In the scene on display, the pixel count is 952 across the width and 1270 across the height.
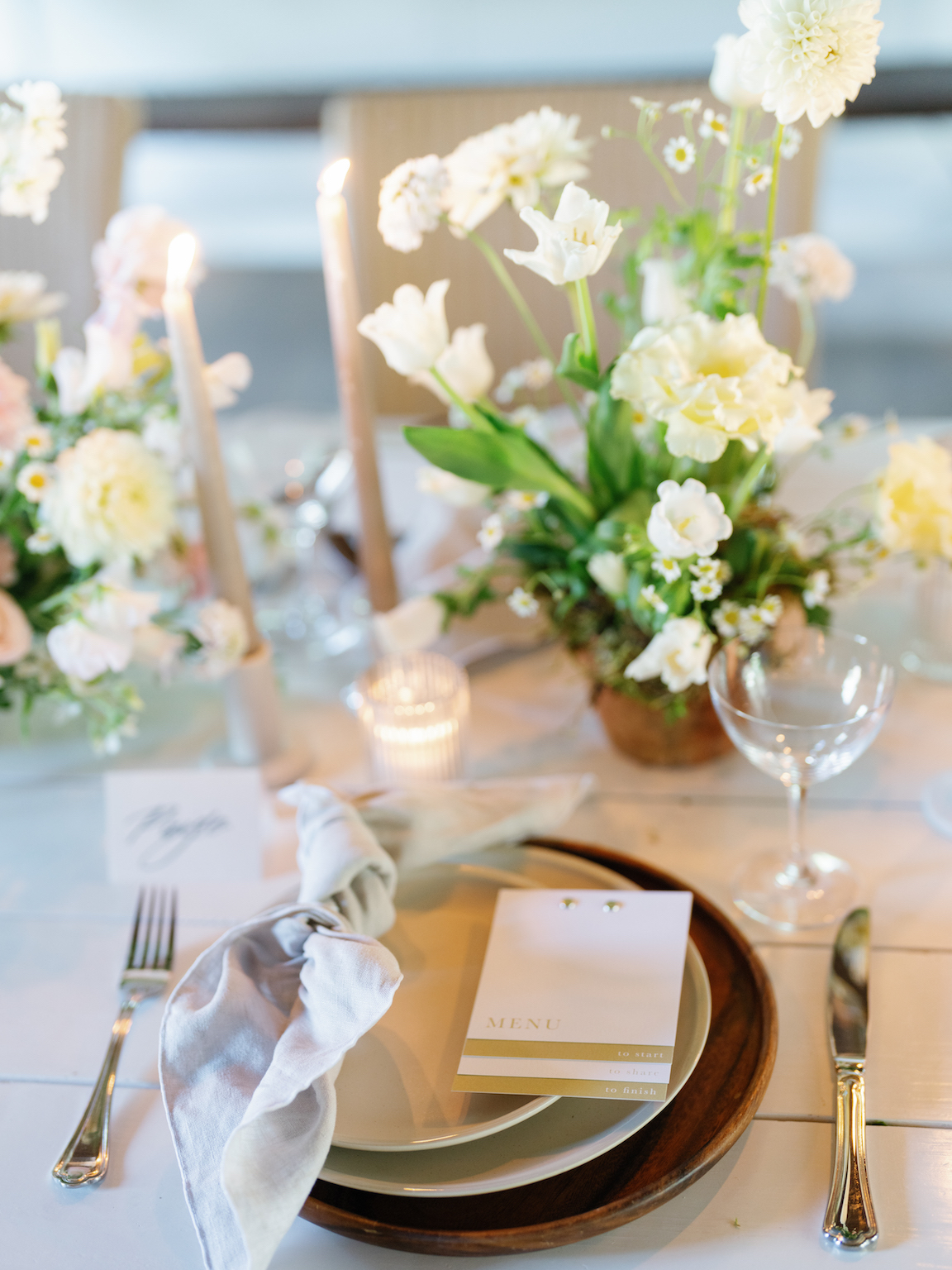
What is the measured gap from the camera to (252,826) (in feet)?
2.73

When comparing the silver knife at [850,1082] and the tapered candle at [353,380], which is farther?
the tapered candle at [353,380]

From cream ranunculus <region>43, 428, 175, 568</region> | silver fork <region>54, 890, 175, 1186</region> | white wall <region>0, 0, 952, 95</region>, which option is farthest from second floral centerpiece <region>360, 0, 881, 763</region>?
white wall <region>0, 0, 952, 95</region>

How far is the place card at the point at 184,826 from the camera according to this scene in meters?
0.83

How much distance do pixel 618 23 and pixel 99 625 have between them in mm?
3531

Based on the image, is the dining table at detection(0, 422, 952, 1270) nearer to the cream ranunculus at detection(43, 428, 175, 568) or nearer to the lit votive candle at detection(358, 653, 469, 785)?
the lit votive candle at detection(358, 653, 469, 785)

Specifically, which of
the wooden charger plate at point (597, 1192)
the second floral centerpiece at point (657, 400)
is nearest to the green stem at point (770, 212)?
the second floral centerpiece at point (657, 400)

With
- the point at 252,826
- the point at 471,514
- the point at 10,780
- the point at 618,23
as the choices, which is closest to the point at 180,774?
the point at 252,826

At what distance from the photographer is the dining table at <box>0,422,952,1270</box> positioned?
1.82 ft

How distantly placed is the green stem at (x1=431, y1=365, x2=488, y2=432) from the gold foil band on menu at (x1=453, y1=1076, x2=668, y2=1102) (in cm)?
41

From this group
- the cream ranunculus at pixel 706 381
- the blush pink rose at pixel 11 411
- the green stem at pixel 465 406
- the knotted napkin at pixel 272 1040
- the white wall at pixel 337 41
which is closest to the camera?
the knotted napkin at pixel 272 1040

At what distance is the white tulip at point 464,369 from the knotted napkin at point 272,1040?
32 cm

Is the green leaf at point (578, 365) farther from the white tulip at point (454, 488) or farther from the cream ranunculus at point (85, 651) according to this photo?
the cream ranunculus at point (85, 651)

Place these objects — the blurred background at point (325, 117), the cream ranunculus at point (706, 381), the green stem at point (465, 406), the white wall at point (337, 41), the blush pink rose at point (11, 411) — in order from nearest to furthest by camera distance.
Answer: the cream ranunculus at point (706, 381) → the green stem at point (465, 406) → the blush pink rose at point (11, 411) → the blurred background at point (325, 117) → the white wall at point (337, 41)

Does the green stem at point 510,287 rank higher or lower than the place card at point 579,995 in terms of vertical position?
higher
